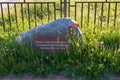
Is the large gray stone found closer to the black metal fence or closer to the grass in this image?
the grass

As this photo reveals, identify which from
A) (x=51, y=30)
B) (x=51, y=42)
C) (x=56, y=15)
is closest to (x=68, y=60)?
(x=51, y=42)

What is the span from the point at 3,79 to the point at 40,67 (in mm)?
517

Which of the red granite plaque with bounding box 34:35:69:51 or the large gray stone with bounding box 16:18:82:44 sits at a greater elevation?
the large gray stone with bounding box 16:18:82:44

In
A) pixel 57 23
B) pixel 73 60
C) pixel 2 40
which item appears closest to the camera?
pixel 73 60

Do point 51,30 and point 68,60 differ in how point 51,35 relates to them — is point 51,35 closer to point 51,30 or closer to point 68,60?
point 51,30

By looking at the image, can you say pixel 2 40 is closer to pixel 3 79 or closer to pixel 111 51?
pixel 3 79

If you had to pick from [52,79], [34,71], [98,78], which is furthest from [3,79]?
[98,78]

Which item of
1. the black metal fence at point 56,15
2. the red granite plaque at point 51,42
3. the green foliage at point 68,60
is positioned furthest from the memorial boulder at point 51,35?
the black metal fence at point 56,15

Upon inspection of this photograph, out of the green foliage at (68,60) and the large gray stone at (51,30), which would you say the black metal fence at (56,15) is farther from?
the green foliage at (68,60)

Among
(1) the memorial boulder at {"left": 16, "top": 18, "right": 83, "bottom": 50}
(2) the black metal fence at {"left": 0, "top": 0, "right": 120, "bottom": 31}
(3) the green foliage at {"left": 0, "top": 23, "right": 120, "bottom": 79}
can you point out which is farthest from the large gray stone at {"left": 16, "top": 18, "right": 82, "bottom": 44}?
(2) the black metal fence at {"left": 0, "top": 0, "right": 120, "bottom": 31}

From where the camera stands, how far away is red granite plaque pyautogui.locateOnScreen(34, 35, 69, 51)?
13.4ft

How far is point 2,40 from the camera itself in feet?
14.9

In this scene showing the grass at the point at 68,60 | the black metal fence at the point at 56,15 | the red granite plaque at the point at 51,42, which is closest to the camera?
the grass at the point at 68,60

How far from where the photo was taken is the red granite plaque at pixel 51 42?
4094mm
